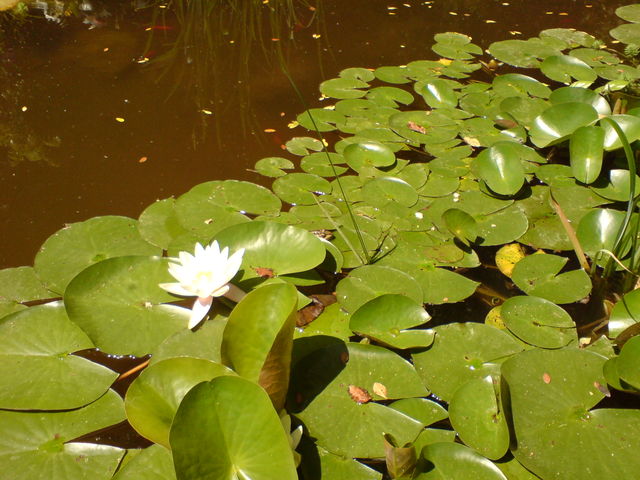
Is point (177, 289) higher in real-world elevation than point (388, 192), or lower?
higher

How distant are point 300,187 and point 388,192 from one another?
30 centimetres

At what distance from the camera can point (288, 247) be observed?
141 cm

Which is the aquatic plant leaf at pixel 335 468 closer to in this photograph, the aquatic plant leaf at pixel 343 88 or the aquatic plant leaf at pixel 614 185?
the aquatic plant leaf at pixel 614 185

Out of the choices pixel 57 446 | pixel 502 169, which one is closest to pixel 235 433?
pixel 57 446

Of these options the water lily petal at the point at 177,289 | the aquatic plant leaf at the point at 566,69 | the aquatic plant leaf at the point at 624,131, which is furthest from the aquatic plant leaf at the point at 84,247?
the aquatic plant leaf at the point at 566,69

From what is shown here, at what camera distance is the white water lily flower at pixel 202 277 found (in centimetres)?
115

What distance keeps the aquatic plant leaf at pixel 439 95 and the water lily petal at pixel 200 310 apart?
1570 mm

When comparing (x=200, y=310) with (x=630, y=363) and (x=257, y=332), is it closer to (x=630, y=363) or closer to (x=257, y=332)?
(x=257, y=332)

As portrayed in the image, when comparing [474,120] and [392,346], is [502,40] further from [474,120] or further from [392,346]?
[392,346]

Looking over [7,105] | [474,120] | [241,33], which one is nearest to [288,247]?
[474,120]

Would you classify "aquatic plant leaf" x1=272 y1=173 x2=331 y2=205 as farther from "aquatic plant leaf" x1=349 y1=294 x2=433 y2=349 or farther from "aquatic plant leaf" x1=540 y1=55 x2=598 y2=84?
"aquatic plant leaf" x1=540 y1=55 x2=598 y2=84

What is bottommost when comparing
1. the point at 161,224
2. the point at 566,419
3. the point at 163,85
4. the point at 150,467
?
the point at 566,419

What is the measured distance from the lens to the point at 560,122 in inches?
77.5

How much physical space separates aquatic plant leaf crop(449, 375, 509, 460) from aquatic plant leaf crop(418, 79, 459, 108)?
4.97 feet
